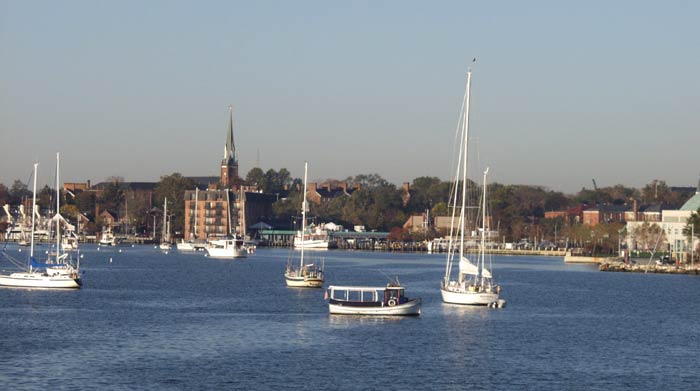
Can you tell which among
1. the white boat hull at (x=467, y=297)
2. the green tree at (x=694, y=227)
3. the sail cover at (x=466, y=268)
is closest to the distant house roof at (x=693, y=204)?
the green tree at (x=694, y=227)

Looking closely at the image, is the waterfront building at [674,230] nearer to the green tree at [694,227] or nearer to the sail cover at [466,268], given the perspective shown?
the green tree at [694,227]

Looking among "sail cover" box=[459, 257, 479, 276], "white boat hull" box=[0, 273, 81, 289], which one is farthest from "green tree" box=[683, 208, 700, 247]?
"white boat hull" box=[0, 273, 81, 289]

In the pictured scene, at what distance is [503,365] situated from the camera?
47938 millimetres

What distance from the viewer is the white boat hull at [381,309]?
63.8 meters

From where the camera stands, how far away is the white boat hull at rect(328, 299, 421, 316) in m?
63.8

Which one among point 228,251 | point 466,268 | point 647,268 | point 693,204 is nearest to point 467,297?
point 466,268

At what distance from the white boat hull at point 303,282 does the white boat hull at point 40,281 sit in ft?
51.1

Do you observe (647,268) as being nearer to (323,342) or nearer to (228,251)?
(228,251)

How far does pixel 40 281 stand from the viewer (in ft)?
261

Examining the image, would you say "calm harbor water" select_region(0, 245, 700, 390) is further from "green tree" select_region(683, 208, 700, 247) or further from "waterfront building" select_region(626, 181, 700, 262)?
"waterfront building" select_region(626, 181, 700, 262)

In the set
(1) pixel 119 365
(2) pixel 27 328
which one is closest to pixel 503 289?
(2) pixel 27 328

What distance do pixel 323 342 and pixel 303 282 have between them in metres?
33.9

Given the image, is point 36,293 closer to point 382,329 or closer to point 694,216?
point 382,329

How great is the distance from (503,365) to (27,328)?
23.3 metres
